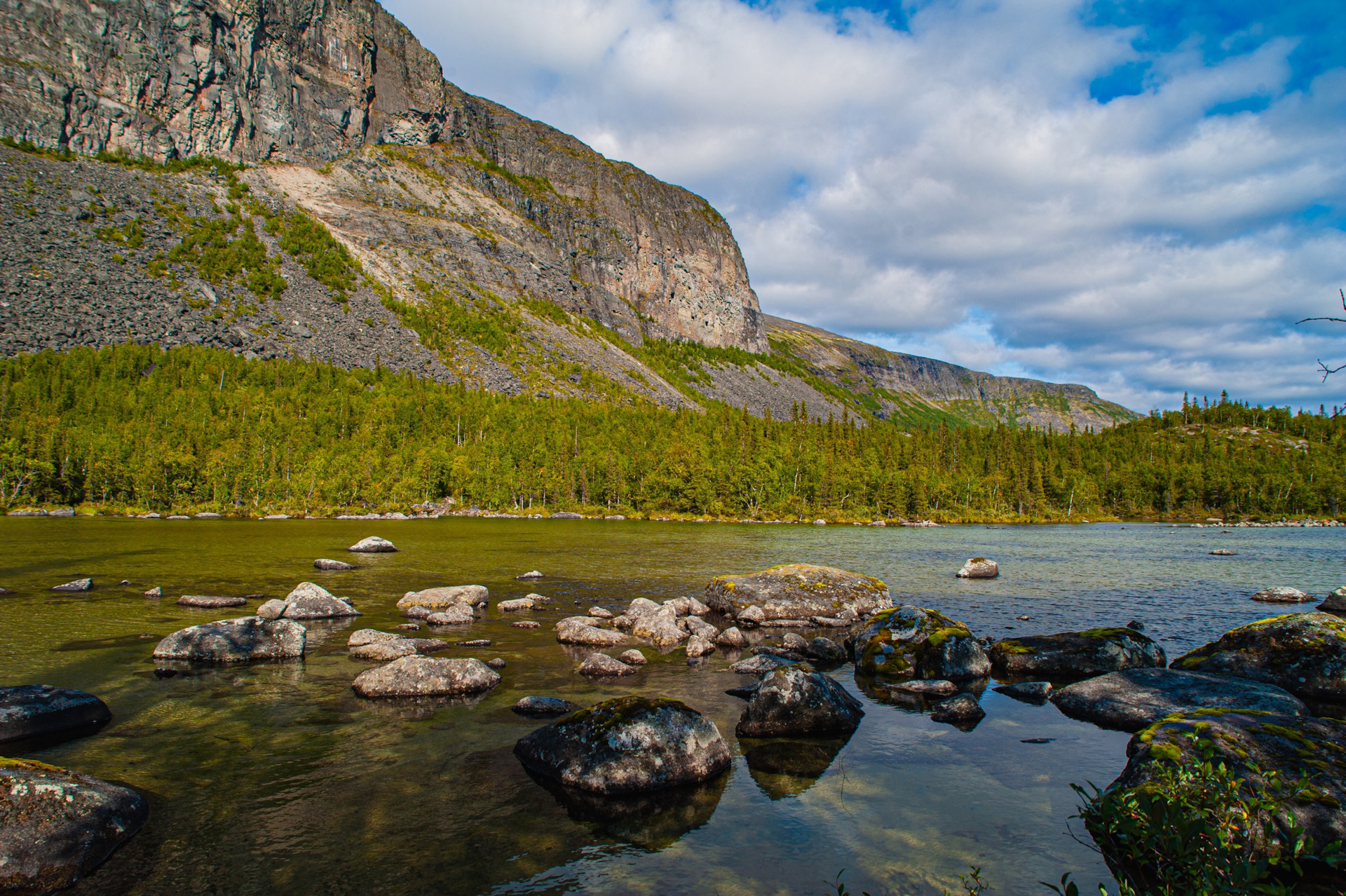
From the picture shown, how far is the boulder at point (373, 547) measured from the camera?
43.1m

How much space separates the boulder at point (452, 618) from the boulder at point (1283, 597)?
107 feet

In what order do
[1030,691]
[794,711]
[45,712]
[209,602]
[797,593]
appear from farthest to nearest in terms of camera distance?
1. [797,593]
2. [209,602]
3. [1030,691]
4. [794,711]
5. [45,712]

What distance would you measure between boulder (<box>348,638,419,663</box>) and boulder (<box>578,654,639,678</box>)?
15.7 ft

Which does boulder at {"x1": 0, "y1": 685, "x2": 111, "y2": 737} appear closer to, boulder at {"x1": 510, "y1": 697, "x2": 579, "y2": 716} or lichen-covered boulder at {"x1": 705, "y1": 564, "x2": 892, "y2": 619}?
boulder at {"x1": 510, "y1": 697, "x2": 579, "y2": 716}

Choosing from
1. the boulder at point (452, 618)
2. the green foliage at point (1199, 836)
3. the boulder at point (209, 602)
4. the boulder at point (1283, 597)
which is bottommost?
the boulder at point (209, 602)

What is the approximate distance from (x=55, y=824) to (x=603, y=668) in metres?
9.97

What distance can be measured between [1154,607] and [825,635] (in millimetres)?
15101

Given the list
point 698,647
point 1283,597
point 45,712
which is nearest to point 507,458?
point 698,647

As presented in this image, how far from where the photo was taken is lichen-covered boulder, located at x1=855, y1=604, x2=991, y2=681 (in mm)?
16312

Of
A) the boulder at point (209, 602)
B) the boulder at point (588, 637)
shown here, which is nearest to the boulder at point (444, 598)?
the boulder at point (209, 602)

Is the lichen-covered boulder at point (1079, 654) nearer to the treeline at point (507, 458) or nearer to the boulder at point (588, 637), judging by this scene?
the boulder at point (588, 637)

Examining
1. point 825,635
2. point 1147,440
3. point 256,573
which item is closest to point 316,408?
point 256,573

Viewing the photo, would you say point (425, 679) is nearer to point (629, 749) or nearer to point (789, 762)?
point (629, 749)

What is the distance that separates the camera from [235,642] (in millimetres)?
16375
